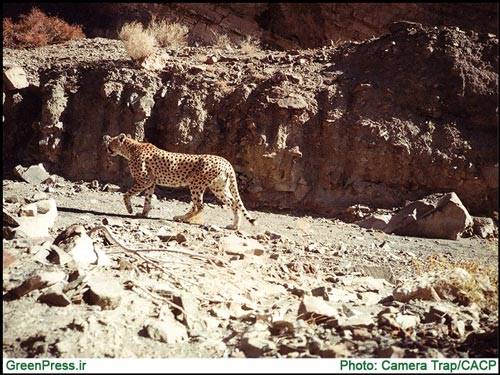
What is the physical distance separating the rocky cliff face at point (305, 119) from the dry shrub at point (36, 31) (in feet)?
4.19

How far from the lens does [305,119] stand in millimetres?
11016

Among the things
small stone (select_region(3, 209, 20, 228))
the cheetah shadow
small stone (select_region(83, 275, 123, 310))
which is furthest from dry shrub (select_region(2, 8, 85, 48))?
small stone (select_region(83, 275, 123, 310))

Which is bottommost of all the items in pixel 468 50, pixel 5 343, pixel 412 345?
pixel 5 343

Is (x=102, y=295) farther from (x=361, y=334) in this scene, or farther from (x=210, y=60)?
(x=210, y=60)

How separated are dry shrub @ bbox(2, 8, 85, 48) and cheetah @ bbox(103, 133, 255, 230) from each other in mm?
6781

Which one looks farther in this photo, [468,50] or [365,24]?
[365,24]

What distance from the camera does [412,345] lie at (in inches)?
156

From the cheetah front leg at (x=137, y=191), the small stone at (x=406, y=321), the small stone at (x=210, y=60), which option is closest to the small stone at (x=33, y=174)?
the cheetah front leg at (x=137, y=191)

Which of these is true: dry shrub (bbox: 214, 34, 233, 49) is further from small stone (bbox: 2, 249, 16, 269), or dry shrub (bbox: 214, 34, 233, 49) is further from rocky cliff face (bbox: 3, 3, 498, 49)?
small stone (bbox: 2, 249, 16, 269)

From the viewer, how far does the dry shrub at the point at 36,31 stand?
13.2m

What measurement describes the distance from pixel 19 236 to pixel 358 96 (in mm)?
8332

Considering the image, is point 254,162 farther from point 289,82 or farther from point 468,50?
point 468,50

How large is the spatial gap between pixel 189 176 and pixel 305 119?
3710mm

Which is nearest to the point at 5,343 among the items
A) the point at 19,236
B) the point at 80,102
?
the point at 19,236
